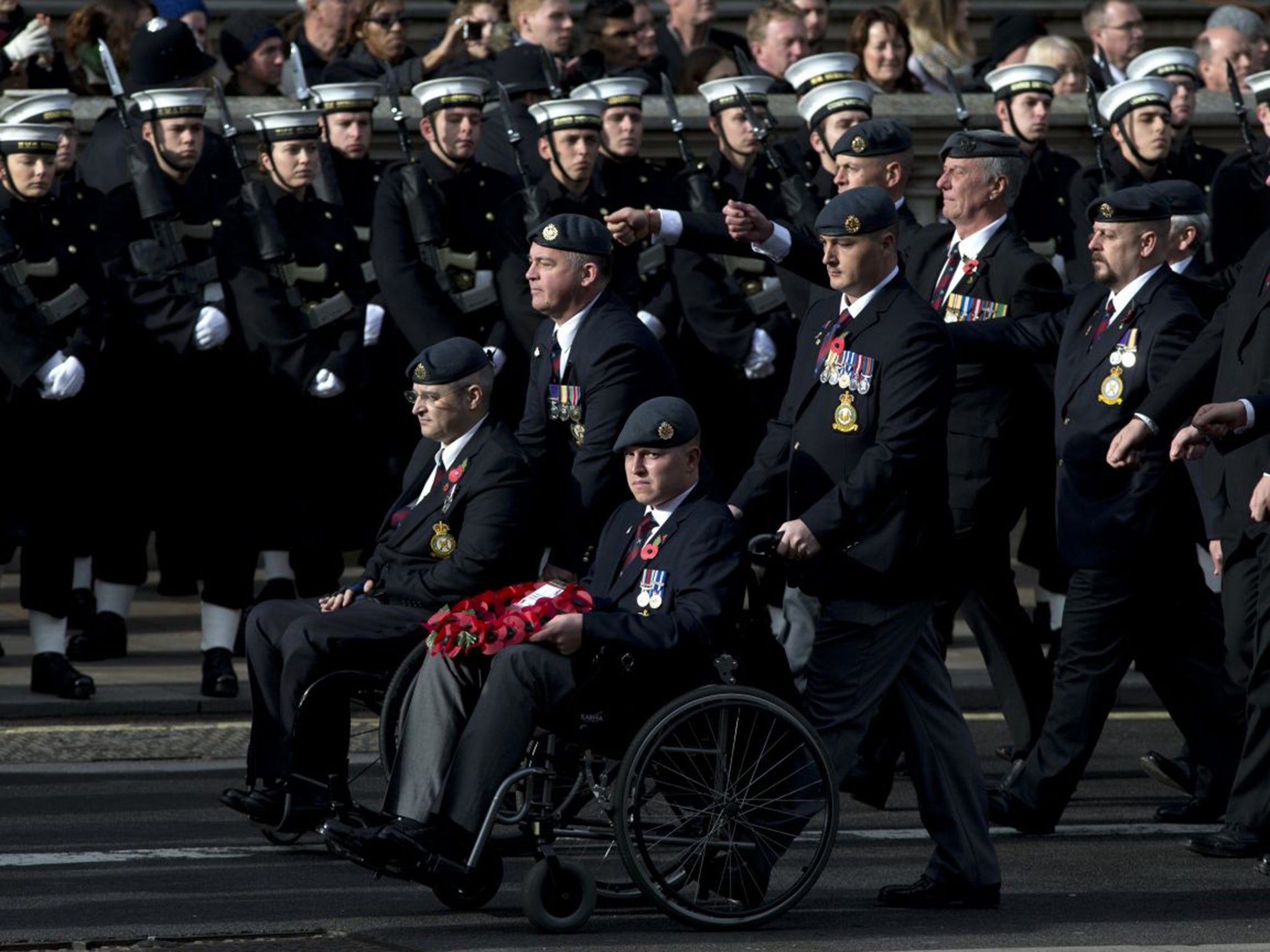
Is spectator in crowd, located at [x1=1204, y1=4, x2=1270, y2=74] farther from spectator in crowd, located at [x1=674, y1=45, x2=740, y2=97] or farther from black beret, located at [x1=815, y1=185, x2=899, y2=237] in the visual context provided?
black beret, located at [x1=815, y1=185, x2=899, y2=237]

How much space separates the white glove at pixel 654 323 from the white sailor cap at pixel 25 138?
2692 mm

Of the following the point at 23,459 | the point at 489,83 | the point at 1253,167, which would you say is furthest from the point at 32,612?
the point at 1253,167

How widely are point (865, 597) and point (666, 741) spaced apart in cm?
90

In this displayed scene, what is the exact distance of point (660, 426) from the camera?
7.94 metres

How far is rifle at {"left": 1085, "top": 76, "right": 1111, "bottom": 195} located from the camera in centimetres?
1338

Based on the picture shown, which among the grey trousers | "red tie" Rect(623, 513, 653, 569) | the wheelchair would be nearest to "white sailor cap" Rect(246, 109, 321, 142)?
"red tie" Rect(623, 513, 653, 569)

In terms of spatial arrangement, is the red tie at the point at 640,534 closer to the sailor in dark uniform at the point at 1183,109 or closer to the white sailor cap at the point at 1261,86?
the white sailor cap at the point at 1261,86

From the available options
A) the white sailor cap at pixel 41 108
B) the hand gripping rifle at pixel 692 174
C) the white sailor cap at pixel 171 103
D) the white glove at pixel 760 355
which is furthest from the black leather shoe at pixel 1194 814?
the white sailor cap at pixel 41 108

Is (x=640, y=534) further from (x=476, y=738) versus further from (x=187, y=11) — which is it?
(x=187, y=11)

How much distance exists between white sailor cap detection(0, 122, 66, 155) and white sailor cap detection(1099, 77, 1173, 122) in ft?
15.7

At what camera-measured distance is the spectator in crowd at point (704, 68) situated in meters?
14.4

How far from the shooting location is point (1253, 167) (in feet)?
45.0

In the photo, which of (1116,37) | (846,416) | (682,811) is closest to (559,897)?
(682,811)

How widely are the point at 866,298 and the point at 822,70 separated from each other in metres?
5.36
